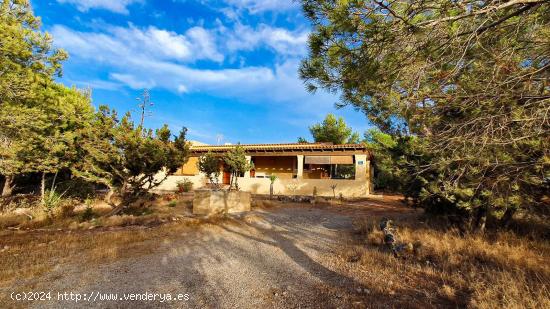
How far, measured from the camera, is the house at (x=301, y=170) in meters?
18.0

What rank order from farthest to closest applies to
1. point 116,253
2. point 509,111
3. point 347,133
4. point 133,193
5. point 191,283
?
point 347,133, point 133,193, point 116,253, point 191,283, point 509,111

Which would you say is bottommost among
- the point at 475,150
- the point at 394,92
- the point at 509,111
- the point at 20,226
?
the point at 20,226

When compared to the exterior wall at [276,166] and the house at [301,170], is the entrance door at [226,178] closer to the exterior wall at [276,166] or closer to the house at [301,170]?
the house at [301,170]

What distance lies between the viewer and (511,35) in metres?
3.55

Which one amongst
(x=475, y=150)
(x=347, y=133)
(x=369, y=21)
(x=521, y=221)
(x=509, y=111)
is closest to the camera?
(x=369, y=21)

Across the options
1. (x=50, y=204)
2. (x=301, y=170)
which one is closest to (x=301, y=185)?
(x=301, y=170)

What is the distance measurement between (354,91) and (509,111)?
2032 millimetres

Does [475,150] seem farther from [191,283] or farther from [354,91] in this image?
[191,283]

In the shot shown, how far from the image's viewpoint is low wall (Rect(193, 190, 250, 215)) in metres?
10.1

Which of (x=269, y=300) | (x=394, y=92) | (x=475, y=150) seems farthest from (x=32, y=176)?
(x=475, y=150)

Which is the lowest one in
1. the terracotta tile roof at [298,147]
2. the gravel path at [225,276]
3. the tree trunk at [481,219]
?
the gravel path at [225,276]

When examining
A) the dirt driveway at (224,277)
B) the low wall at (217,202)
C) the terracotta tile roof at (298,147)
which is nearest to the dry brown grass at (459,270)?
the dirt driveway at (224,277)

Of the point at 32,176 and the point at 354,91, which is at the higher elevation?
the point at 354,91

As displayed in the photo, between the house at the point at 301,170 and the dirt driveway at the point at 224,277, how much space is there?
39.0 ft
